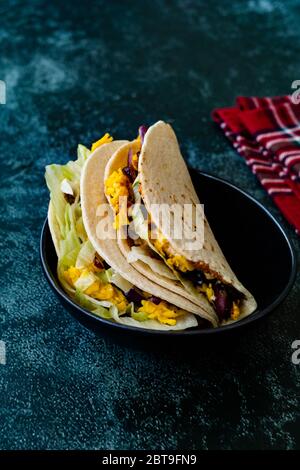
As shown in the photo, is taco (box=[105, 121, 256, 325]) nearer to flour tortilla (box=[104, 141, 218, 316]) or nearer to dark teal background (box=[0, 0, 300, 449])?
flour tortilla (box=[104, 141, 218, 316])

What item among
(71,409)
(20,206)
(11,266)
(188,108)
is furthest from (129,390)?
(188,108)

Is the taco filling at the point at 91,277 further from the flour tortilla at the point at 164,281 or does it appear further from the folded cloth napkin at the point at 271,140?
the folded cloth napkin at the point at 271,140

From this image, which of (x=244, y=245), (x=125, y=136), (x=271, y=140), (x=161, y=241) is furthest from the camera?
(x=125, y=136)

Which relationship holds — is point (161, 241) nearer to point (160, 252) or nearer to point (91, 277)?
point (160, 252)

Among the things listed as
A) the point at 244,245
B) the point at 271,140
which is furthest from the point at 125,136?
the point at 244,245

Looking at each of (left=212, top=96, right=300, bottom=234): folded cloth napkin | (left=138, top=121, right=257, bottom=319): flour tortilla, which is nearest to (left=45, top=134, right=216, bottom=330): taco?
(left=138, top=121, right=257, bottom=319): flour tortilla
